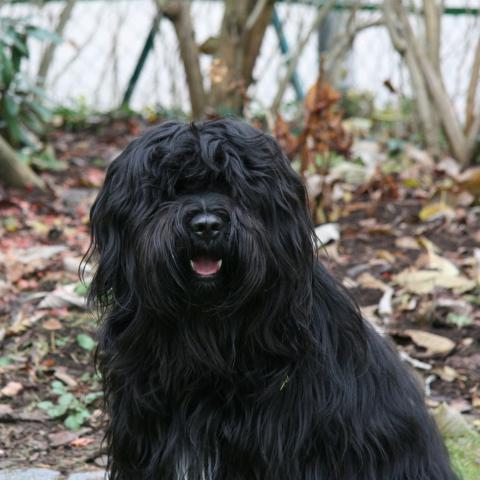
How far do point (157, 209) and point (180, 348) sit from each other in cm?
41

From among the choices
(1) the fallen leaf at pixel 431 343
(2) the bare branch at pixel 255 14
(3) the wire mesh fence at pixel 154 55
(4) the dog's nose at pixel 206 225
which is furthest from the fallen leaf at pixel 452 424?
(3) the wire mesh fence at pixel 154 55

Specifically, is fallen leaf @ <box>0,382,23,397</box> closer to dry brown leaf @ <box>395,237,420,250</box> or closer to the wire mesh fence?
dry brown leaf @ <box>395,237,420,250</box>

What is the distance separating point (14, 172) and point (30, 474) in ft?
11.5

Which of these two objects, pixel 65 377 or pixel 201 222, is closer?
pixel 201 222

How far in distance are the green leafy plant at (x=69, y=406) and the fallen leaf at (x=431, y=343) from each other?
150 centimetres

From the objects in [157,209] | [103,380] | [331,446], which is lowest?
[331,446]

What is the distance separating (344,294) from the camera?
326 centimetres

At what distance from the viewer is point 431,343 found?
4.97m

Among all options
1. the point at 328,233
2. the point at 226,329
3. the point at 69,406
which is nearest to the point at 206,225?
the point at 226,329

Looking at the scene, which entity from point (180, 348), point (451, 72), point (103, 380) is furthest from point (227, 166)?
point (451, 72)

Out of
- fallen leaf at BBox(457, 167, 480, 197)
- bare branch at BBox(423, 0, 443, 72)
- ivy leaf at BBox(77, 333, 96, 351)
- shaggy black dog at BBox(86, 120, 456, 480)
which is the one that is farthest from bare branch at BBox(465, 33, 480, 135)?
shaggy black dog at BBox(86, 120, 456, 480)

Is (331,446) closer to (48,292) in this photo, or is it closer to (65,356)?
(65,356)

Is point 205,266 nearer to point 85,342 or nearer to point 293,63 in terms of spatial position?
point 85,342

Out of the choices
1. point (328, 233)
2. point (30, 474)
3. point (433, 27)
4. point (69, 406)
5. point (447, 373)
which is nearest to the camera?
point (30, 474)
